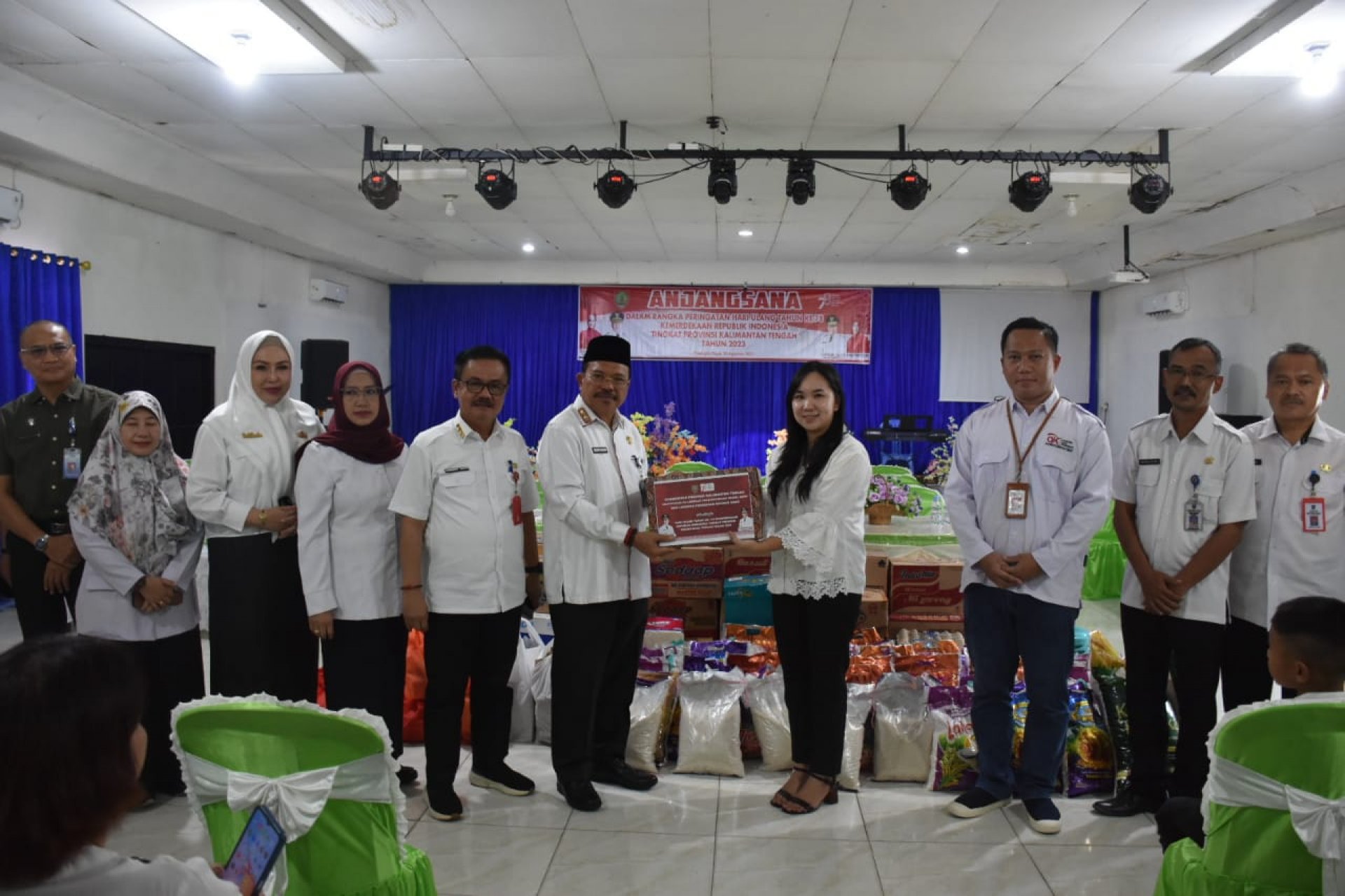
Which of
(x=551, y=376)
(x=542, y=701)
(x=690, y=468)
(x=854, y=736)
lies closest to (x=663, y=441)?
(x=690, y=468)

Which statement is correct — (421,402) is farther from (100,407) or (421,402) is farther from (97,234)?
(100,407)

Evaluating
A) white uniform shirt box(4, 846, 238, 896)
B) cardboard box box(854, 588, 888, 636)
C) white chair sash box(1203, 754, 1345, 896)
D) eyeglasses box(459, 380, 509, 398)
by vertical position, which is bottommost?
cardboard box box(854, 588, 888, 636)

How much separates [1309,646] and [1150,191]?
465cm

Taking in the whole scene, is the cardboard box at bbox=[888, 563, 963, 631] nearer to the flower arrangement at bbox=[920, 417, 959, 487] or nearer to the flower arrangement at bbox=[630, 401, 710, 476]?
the flower arrangement at bbox=[630, 401, 710, 476]

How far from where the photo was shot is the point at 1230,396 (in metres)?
8.00

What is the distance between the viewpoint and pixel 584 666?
2.85m

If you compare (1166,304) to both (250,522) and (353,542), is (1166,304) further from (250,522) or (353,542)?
(250,522)

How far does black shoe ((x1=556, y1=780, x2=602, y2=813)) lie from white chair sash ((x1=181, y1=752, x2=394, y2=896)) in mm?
1556

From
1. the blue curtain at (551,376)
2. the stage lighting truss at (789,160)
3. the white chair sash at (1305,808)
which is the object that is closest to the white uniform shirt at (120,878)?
the white chair sash at (1305,808)

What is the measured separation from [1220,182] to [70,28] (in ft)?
24.3

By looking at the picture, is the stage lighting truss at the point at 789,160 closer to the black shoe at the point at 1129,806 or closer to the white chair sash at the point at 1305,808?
the black shoe at the point at 1129,806

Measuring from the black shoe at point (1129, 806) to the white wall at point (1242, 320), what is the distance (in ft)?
17.2

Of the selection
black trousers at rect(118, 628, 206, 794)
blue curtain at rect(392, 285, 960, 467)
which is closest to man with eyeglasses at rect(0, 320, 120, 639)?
black trousers at rect(118, 628, 206, 794)

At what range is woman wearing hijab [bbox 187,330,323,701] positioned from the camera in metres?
2.75
